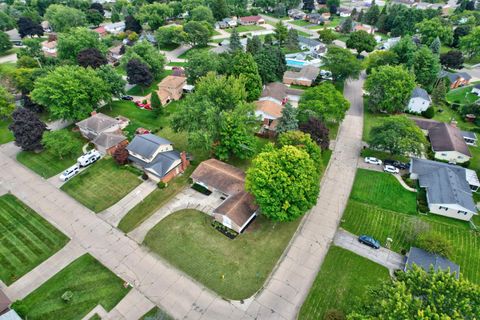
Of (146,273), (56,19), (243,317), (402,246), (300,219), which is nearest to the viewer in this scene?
(243,317)

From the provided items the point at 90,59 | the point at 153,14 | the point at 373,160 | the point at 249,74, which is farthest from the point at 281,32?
the point at 373,160

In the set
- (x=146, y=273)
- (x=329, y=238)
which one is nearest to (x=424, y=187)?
(x=329, y=238)

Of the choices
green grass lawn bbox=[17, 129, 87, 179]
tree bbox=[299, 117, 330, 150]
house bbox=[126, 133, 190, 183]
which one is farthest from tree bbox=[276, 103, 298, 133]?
green grass lawn bbox=[17, 129, 87, 179]

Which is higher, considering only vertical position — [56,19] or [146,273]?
[56,19]

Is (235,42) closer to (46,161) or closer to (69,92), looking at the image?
(69,92)

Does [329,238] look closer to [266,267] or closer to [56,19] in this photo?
[266,267]

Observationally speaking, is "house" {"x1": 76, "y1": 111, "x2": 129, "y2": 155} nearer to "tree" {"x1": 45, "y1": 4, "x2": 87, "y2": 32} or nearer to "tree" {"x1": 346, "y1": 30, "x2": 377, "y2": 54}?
"tree" {"x1": 45, "y1": 4, "x2": 87, "y2": 32}

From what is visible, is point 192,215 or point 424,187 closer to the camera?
point 192,215

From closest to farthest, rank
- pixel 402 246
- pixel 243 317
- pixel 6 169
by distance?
pixel 243 317
pixel 402 246
pixel 6 169
